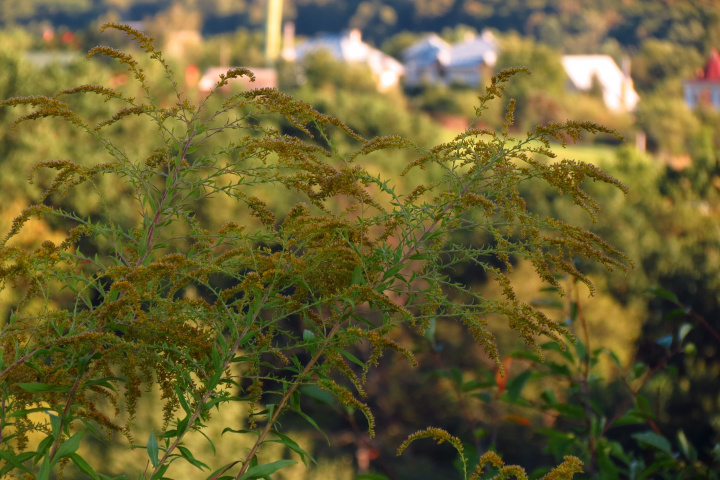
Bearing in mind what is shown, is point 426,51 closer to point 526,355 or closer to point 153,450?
point 526,355

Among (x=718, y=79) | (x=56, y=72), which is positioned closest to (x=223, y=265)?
(x=56, y=72)

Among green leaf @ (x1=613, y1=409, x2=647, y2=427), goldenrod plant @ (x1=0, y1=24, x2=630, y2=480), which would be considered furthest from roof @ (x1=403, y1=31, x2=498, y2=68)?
goldenrod plant @ (x1=0, y1=24, x2=630, y2=480)

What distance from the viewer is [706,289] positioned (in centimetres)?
1730

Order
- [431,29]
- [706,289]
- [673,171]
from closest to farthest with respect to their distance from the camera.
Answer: [706,289] → [673,171] → [431,29]

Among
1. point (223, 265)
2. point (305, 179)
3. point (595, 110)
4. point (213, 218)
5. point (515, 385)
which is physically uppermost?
point (305, 179)

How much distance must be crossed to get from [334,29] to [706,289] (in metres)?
54.3

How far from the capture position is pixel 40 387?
0.97 metres

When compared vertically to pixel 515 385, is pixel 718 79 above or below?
below

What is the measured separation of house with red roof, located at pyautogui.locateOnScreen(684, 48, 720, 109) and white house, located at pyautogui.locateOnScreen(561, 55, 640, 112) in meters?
4.17

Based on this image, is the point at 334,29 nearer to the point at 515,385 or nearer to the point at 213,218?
the point at 213,218

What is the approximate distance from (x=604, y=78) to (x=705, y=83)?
7.39 m

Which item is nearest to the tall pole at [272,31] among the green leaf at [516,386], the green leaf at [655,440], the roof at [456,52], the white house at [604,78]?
the roof at [456,52]

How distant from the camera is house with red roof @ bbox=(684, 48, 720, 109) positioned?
4388 centimetres

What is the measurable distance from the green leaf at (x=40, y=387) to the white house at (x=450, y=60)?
2054 inches
